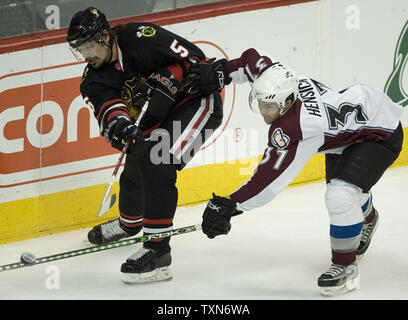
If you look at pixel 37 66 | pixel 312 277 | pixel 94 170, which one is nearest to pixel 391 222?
pixel 312 277

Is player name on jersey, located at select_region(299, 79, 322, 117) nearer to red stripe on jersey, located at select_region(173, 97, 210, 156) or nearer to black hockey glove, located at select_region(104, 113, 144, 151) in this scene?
red stripe on jersey, located at select_region(173, 97, 210, 156)

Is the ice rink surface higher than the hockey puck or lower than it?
lower

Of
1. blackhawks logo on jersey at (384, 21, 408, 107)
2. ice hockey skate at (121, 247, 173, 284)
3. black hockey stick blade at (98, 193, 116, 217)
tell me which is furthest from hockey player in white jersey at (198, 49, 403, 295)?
blackhawks logo on jersey at (384, 21, 408, 107)

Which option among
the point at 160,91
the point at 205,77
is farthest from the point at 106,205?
the point at 205,77

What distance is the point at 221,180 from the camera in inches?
198

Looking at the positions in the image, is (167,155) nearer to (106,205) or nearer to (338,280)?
(106,205)

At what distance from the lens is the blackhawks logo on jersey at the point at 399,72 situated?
526cm

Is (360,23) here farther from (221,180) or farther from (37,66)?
(37,66)

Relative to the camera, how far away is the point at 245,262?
420 centimetres

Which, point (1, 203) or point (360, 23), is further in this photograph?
point (360, 23)

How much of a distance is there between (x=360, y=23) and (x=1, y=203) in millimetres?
2209

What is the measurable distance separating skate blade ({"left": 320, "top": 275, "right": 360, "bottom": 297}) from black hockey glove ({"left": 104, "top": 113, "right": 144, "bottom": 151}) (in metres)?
0.98

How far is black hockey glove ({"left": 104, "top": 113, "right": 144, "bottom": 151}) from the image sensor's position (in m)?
3.80

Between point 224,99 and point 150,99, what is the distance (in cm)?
108
